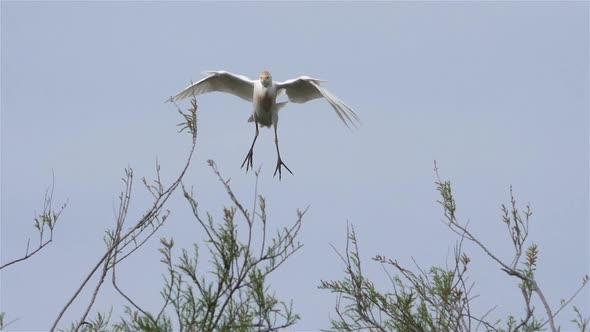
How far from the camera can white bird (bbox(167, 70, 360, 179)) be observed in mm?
10500

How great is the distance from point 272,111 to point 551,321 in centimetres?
634

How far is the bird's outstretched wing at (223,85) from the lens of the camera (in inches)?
426

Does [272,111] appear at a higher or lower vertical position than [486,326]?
higher

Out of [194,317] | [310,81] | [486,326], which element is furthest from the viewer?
[310,81]

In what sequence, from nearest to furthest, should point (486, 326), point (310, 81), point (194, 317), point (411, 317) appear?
point (194, 317), point (486, 326), point (411, 317), point (310, 81)

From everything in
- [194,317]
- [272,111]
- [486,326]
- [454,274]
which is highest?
[272,111]

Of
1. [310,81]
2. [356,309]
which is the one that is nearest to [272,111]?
[310,81]

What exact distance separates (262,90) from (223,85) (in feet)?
2.69

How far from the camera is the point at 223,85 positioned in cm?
1119

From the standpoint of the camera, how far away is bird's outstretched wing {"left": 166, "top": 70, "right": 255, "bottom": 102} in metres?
10.8

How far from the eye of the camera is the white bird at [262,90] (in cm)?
1050

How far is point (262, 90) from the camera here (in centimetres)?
1053

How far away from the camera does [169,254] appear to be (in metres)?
4.58

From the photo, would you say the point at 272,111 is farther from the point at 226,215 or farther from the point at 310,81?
Answer: the point at 226,215
